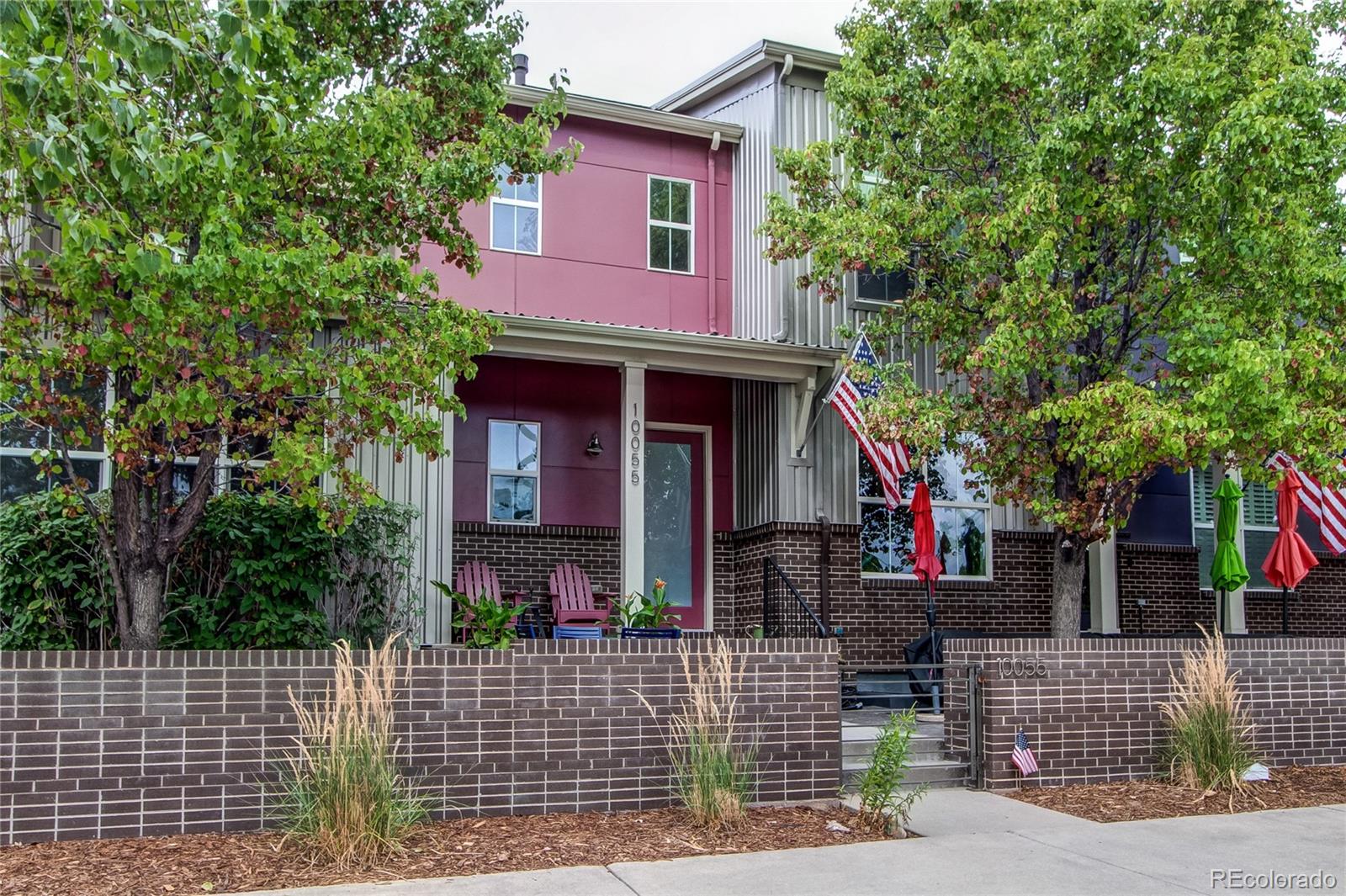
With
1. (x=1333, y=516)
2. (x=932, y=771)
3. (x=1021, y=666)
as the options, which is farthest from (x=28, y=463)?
(x=1333, y=516)

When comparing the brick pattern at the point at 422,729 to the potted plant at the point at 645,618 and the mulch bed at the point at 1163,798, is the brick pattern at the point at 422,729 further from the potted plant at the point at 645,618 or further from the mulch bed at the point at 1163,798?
the potted plant at the point at 645,618

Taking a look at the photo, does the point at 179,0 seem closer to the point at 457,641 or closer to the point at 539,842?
the point at 539,842

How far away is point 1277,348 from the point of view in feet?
34.5

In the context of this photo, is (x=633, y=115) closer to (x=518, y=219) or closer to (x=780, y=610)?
(x=518, y=219)

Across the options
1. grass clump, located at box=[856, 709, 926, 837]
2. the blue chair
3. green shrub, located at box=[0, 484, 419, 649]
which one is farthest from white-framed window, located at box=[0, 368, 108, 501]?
grass clump, located at box=[856, 709, 926, 837]

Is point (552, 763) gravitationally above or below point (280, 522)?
below

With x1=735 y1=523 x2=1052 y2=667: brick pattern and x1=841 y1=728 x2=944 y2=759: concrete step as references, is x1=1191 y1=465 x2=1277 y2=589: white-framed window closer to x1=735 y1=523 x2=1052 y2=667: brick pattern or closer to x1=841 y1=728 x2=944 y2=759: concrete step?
x1=735 y1=523 x2=1052 y2=667: brick pattern

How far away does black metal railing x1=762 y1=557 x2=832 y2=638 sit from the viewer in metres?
13.4

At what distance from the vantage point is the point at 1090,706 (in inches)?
383

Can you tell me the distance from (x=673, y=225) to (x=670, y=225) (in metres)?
0.04

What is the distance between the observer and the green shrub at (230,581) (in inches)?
388

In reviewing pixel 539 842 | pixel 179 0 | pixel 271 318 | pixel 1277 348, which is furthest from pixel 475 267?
pixel 1277 348

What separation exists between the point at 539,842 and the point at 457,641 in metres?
5.19

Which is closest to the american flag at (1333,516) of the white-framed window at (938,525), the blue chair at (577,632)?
the white-framed window at (938,525)
